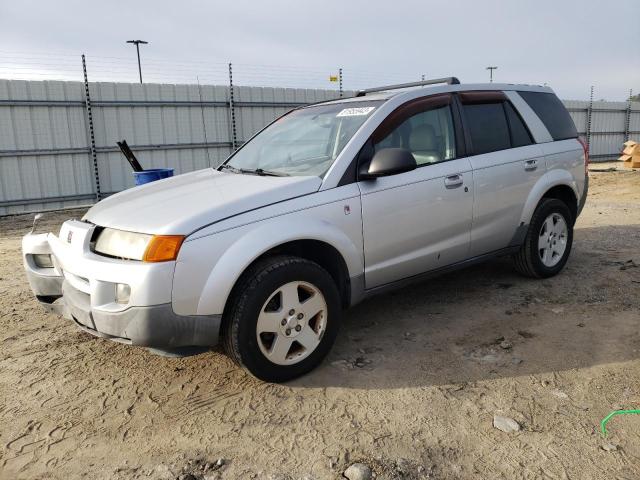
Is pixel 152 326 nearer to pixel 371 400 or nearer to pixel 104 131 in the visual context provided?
pixel 371 400

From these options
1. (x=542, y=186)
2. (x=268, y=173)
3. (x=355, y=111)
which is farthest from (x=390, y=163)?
(x=542, y=186)

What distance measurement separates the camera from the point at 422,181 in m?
3.63

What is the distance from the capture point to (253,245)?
9.30 feet

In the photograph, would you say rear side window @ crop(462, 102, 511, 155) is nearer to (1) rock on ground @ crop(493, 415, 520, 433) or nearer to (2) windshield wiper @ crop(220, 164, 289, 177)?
(2) windshield wiper @ crop(220, 164, 289, 177)

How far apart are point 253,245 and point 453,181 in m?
1.74

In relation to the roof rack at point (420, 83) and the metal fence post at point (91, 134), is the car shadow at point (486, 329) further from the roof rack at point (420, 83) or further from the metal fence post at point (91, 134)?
the metal fence post at point (91, 134)

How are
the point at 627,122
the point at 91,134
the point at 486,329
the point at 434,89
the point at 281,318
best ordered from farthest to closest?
the point at 627,122
the point at 91,134
the point at 434,89
the point at 486,329
the point at 281,318

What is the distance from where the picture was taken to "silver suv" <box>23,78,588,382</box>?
2717 millimetres

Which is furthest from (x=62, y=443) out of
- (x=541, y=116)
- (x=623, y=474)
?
(x=541, y=116)

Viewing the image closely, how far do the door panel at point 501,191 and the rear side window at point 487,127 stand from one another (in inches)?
2.9

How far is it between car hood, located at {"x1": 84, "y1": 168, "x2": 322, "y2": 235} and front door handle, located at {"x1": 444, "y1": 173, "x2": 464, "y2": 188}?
1.09m

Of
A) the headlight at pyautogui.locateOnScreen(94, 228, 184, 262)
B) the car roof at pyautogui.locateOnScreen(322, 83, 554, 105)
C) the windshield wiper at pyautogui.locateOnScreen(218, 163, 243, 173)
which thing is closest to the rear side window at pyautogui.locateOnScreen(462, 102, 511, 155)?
the car roof at pyautogui.locateOnScreen(322, 83, 554, 105)

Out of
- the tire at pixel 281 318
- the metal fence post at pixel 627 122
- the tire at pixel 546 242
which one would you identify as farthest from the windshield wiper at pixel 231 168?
the metal fence post at pixel 627 122

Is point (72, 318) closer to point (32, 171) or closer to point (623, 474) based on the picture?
point (623, 474)
